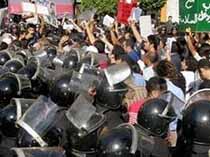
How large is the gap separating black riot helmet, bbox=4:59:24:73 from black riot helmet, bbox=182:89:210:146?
14.2 feet

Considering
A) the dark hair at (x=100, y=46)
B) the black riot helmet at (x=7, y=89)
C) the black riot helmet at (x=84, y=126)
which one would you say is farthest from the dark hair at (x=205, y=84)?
the dark hair at (x=100, y=46)

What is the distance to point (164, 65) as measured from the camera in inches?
307

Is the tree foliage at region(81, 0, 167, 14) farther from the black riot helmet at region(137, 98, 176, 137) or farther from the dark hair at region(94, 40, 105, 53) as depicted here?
the black riot helmet at region(137, 98, 176, 137)

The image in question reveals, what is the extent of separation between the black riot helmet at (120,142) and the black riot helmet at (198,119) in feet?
3.22

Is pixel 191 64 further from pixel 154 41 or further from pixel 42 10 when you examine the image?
pixel 42 10

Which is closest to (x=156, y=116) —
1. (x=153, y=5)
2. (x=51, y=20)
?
(x=51, y=20)

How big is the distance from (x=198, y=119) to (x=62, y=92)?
2681 mm

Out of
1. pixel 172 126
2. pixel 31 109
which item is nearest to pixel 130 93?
pixel 172 126

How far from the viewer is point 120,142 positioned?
5371 millimetres

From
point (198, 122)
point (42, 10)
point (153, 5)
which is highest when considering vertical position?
point (42, 10)

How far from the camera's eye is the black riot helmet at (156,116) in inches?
243

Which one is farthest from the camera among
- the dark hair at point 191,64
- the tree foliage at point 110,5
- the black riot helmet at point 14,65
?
the tree foliage at point 110,5

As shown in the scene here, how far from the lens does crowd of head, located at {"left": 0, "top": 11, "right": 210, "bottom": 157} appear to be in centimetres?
580

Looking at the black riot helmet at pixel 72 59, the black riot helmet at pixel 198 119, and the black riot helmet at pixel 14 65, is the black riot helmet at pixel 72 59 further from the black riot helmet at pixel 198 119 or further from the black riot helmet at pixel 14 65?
the black riot helmet at pixel 198 119
